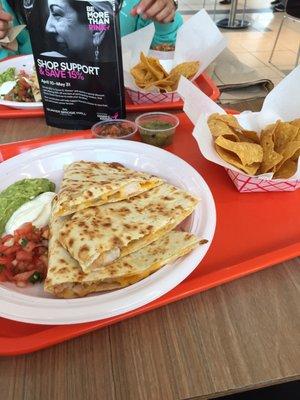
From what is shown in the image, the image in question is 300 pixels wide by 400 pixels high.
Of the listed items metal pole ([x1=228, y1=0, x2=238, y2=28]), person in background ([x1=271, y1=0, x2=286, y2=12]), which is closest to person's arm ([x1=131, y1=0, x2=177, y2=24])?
metal pole ([x1=228, y1=0, x2=238, y2=28])

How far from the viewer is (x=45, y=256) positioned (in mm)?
966

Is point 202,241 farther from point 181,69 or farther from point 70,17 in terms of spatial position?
point 181,69

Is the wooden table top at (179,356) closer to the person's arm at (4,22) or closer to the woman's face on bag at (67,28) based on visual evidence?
the woman's face on bag at (67,28)

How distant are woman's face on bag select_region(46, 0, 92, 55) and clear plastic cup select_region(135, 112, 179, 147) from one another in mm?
363

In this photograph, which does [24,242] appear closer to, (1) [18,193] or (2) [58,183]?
(1) [18,193]

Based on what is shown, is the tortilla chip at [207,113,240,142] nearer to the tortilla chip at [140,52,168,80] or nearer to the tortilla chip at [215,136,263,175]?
the tortilla chip at [215,136,263,175]

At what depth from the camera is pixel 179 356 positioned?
29.9 inches

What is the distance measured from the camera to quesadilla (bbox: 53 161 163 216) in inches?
39.2

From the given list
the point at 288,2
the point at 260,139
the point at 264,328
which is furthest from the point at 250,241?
the point at 288,2

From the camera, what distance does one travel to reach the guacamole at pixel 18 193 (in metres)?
1.09

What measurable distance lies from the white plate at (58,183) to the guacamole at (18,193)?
2.8 inches

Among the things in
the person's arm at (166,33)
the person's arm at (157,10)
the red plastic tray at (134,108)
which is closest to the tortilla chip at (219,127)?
the red plastic tray at (134,108)

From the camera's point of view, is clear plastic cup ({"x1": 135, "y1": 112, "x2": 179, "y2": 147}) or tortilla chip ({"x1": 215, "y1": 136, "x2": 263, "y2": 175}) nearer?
tortilla chip ({"x1": 215, "y1": 136, "x2": 263, "y2": 175})

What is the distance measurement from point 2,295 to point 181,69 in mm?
1356
